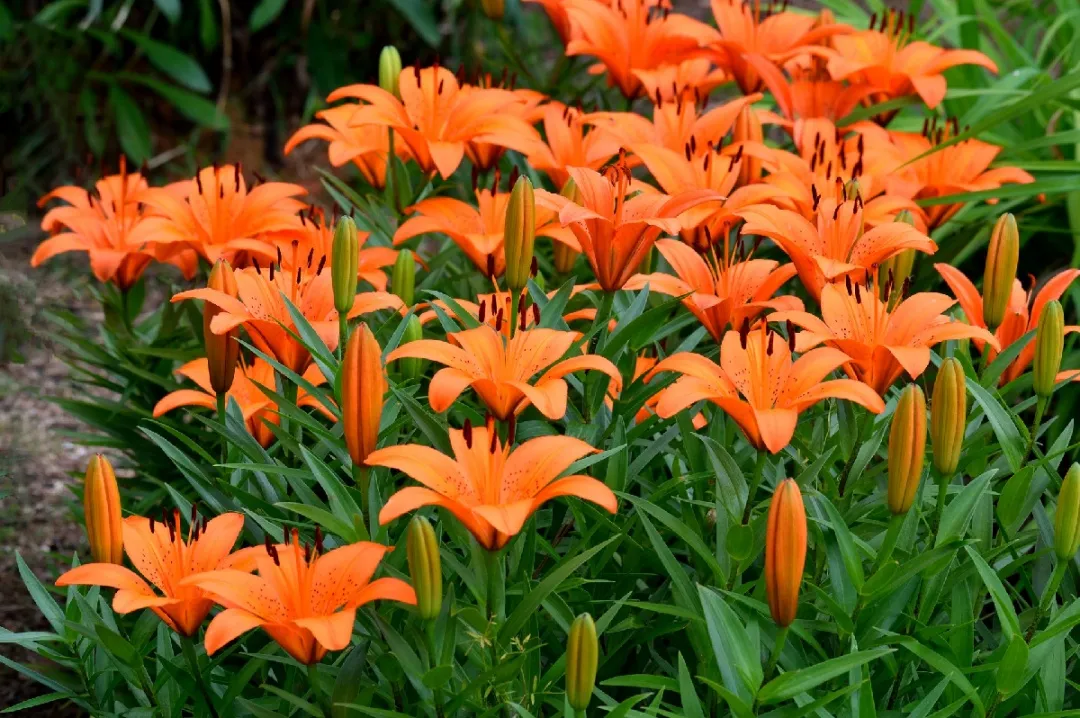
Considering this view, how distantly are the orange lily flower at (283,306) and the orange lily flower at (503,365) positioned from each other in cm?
17

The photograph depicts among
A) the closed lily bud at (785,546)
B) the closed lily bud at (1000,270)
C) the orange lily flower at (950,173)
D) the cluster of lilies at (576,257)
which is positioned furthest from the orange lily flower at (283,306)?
the orange lily flower at (950,173)

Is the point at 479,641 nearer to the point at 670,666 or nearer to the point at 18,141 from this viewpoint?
the point at 670,666

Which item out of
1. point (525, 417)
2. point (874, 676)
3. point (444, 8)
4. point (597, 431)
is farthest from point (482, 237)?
point (444, 8)

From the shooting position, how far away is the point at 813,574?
4.49ft

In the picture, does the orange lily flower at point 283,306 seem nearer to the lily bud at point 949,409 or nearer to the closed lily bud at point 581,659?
the closed lily bud at point 581,659

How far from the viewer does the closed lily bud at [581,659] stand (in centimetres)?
106

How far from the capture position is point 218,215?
172 cm

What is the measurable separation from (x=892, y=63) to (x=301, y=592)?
1357mm

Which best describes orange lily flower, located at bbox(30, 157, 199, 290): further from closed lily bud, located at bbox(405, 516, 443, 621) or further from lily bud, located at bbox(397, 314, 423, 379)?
closed lily bud, located at bbox(405, 516, 443, 621)

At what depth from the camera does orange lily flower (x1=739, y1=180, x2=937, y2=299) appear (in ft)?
4.78

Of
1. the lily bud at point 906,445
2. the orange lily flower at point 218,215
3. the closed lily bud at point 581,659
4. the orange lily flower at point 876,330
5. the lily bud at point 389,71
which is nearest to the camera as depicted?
the closed lily bud at point 581,659

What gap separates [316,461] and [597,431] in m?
0.31

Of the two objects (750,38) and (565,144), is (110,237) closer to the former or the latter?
(565,144)

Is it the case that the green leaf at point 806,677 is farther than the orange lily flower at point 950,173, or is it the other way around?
the orange lily flower at point 950,173
